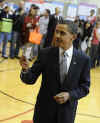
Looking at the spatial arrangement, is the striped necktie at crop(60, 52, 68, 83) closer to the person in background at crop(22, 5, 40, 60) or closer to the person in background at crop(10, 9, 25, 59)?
the person in background at crop(22, 5, 40, 60)

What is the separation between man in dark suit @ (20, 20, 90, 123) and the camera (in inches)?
78.7

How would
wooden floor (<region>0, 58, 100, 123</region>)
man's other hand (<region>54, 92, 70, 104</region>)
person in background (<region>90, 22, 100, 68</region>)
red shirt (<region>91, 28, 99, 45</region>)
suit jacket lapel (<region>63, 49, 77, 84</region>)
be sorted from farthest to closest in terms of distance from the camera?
red shirt (<region>91, 28, 99, 45</region>), person in background (<region>90, 22, 100, 68</region>), wooden floor (<region>0, 58, 100, 123</region>), suit jacket lapel (<region>63, 49, 77, 84</region>), man's other hand (<region>54, 92, 70, 104</region>)

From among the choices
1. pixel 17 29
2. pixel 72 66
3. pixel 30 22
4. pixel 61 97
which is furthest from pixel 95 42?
pixel 61 97

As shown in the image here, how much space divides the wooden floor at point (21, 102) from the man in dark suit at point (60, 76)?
184 centimetres

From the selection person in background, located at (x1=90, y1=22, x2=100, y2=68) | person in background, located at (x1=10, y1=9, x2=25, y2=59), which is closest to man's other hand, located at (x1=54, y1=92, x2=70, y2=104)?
person in background, located at (x1=10, y1=9, x2=25, y2=59)

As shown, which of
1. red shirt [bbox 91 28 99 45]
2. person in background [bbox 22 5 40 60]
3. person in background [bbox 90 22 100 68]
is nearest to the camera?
person in background [bbox 22 5 40 60]

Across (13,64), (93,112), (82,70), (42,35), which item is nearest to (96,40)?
(42,35)

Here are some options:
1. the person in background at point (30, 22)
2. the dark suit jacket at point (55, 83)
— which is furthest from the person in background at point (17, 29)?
the dark suit jacket at point (55, 83)

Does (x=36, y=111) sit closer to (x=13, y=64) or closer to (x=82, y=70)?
(x=82, y=70)

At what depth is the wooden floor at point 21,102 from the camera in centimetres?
404

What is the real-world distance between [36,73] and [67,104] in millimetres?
391

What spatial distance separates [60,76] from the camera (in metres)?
2.02

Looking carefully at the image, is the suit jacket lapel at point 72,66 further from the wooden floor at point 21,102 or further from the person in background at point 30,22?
the person in background at point 30,22

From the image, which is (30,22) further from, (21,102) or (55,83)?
(55,83)
